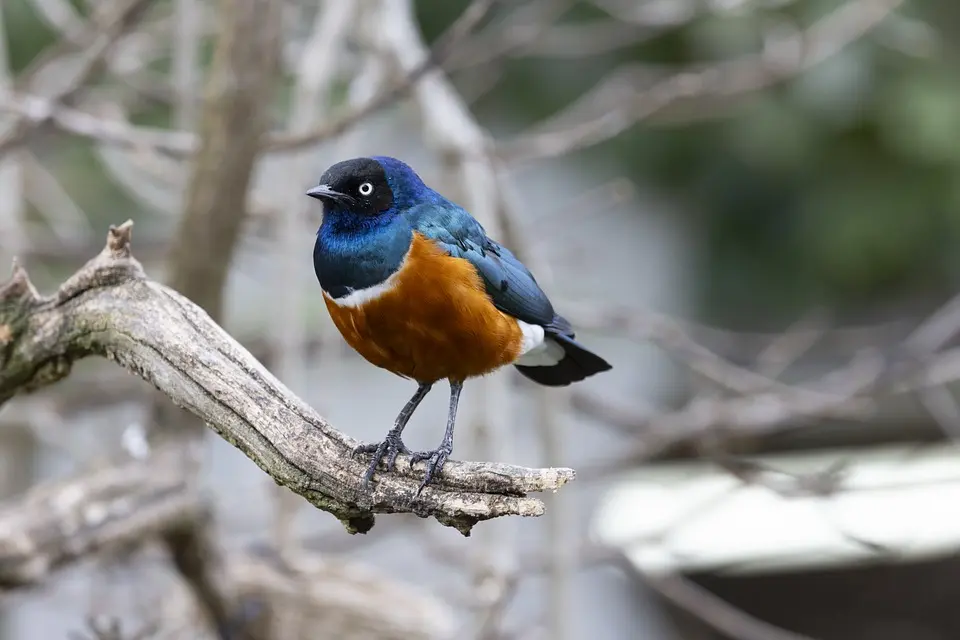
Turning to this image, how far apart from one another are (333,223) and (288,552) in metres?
1.73

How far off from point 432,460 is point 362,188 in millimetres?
577

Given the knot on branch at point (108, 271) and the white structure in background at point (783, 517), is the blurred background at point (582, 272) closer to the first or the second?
the white structure in background at point (783, 517)

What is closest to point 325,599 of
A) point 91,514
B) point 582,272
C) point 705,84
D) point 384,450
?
point 91,514

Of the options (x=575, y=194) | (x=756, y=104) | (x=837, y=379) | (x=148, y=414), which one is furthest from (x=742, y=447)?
(x=148, y=414)

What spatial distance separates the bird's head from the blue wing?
0.18 ft

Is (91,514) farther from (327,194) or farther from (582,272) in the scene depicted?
(582,272)

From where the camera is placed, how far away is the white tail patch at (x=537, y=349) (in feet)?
7.09

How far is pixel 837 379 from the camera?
4055 millimetres

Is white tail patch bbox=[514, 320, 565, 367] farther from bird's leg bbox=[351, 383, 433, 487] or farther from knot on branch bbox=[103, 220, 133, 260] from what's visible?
knot on branch bbox=[103, 220, 133, 260]

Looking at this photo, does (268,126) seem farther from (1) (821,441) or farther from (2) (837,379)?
(1) (821,441)

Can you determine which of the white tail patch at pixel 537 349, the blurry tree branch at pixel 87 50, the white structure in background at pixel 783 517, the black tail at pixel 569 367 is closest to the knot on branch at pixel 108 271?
the white tail patch at pixel 537 349

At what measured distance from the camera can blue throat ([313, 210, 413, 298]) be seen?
1.92m

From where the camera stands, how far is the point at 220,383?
1714 mm

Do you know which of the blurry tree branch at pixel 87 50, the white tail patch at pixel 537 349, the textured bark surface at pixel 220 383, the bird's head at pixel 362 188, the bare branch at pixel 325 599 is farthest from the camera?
the bare branch at pixel 325 599
